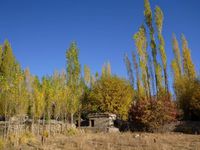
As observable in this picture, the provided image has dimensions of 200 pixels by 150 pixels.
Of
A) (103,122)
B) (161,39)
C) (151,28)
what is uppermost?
(151,28)

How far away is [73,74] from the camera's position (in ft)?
105

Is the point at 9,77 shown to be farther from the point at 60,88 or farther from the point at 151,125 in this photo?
the point at 151,125

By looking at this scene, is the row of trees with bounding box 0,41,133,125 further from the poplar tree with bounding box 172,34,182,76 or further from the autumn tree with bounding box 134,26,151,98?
the poplar tree with bounding box 172,34,182,76

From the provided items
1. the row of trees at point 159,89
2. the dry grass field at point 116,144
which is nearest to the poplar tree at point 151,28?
the row of trees at point 159,89

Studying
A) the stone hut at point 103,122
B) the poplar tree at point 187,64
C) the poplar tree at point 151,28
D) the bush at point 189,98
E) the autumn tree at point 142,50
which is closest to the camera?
the bush at point 189,98

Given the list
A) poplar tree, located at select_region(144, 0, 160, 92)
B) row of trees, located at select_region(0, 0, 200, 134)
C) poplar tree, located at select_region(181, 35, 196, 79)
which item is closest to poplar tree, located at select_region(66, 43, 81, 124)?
row of trees, located at select_region(0, 0, 200, 134)

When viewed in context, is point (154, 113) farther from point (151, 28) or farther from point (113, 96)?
point (151, 28)

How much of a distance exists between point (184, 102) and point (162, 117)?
588 cm

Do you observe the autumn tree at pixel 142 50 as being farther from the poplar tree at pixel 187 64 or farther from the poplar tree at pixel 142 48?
the poplar tree at pixel 187 64

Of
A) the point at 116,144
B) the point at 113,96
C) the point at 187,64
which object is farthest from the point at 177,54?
the point at 116,144

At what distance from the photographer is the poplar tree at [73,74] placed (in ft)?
105

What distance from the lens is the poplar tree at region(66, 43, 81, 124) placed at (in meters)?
32.1

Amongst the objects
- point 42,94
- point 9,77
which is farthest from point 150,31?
point 9,77

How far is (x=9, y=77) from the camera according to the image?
2064 centimetres
